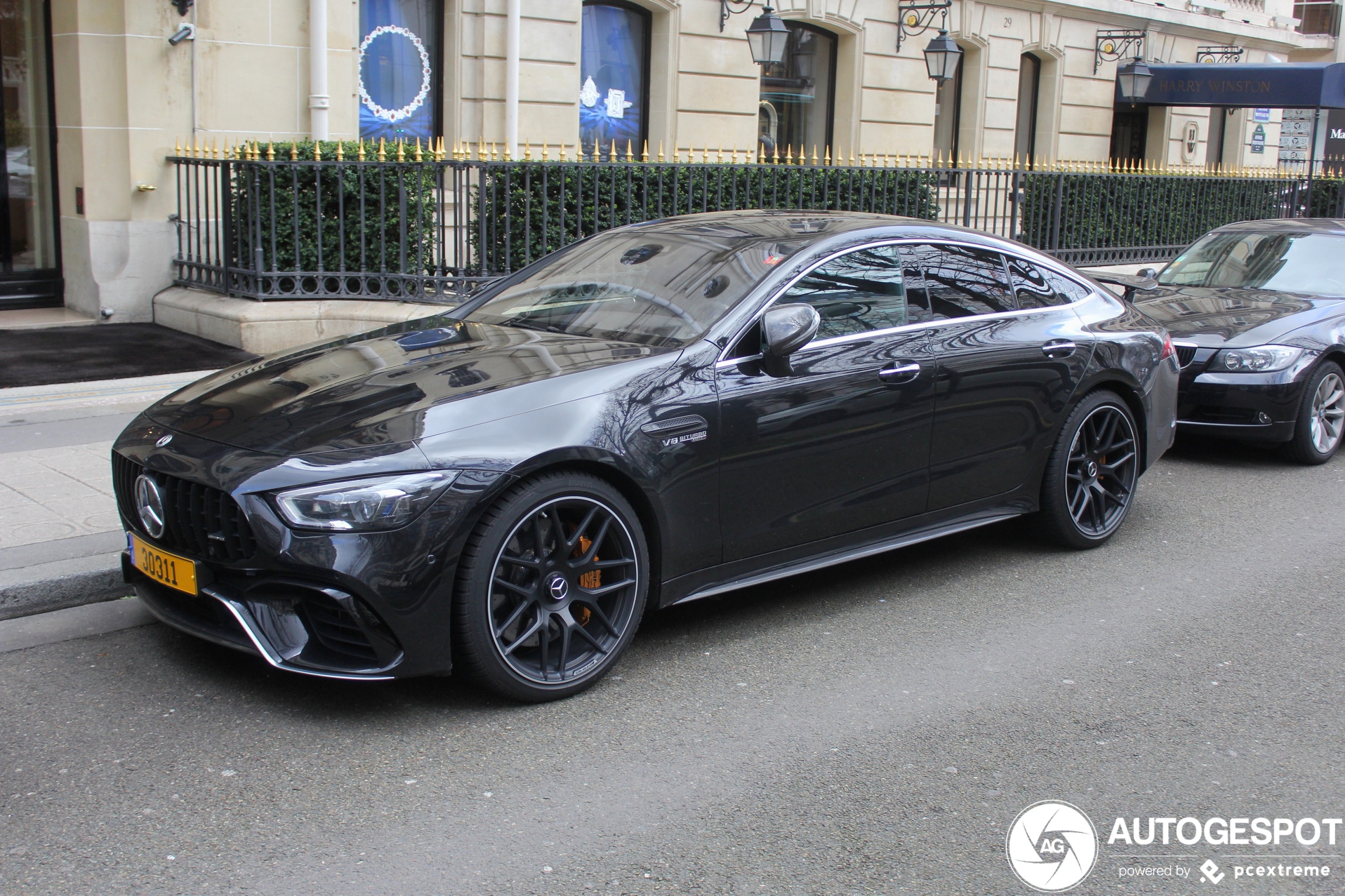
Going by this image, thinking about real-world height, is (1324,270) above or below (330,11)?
below

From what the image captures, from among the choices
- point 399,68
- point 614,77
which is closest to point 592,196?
point 399,68

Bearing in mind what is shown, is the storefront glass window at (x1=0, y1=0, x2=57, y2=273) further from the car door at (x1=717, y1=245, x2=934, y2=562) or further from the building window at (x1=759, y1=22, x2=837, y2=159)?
the building window at (x1=759, y1=22, x2=837, y2=159)

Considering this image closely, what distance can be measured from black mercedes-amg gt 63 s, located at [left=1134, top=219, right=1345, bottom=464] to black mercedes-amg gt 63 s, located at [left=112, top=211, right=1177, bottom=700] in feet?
6.97

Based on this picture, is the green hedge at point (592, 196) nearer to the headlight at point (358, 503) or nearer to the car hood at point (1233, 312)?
the car hood at point (1233, 312)

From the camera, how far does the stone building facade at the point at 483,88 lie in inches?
464

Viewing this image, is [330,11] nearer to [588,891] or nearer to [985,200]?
[985,200]

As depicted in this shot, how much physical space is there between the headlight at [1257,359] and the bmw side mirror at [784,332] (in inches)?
178

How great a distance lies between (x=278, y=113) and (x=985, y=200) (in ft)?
25.7

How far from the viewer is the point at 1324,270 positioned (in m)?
9.33

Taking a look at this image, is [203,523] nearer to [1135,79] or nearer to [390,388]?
[390,388]

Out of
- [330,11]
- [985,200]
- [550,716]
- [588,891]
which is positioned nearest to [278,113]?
[330,11]

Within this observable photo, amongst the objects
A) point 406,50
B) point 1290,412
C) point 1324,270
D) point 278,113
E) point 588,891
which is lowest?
point 588,891

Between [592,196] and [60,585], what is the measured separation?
23.9ft

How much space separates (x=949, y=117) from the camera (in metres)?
22.7
